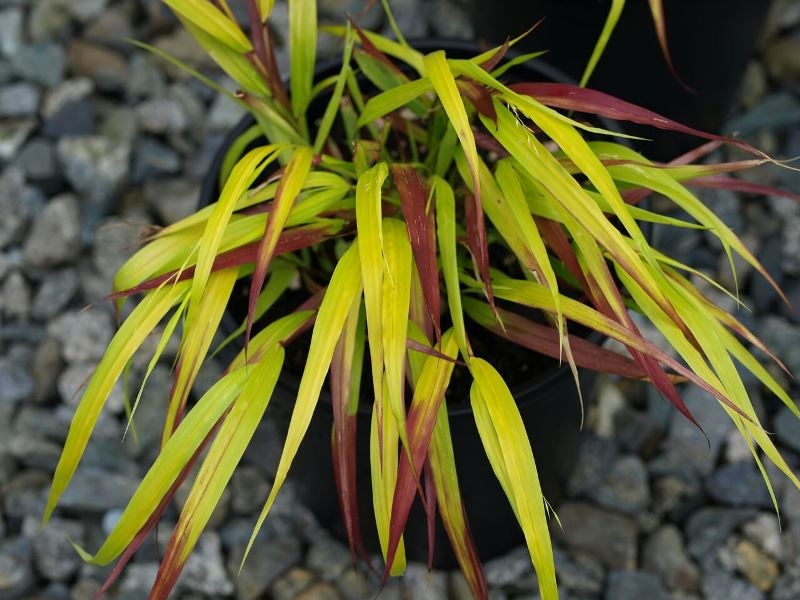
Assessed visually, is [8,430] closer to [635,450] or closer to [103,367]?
[103,367]

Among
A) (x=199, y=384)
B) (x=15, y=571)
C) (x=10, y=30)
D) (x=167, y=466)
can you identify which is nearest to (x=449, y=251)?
(x=167, y=466)

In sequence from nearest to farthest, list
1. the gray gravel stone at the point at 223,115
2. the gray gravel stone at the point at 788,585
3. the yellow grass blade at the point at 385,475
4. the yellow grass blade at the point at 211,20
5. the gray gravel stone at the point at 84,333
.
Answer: the yellow grass blade at the point at 385,475 → the yellow grass blade at the point at 211,20 → the gray gravel stone at the point at 788,585 → the gray gravel stone at the point at 84,333 → the gray gravel stone at the point at 223,115

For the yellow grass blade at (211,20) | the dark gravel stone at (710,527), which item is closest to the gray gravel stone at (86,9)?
the yellow grass blade at (211,20)

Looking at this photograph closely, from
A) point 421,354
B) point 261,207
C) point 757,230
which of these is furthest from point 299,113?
point 757,230

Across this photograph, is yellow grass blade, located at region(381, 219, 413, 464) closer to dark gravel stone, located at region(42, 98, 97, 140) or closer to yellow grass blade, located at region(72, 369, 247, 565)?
yellow grass blade, located at region(72, 369, 247, 565)

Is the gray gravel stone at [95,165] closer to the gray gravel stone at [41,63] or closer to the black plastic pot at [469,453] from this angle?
the gray gravel stone at [41,63]

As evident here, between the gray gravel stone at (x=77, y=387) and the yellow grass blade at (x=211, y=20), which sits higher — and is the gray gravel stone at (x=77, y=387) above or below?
below
